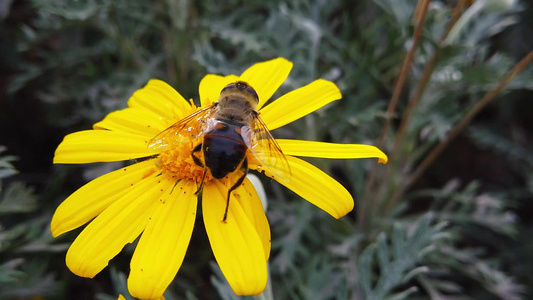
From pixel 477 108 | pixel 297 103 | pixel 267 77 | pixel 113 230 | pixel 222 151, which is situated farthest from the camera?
pixel 477 108

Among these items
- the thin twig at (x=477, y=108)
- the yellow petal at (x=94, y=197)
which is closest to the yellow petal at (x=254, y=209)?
the yellow petal at (x=94, y=197)

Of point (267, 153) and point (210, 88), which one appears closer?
point (267, 153)

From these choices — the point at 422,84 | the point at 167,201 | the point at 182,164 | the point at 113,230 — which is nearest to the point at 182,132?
the point at 182,164

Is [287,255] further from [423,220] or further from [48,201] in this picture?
[48,201]

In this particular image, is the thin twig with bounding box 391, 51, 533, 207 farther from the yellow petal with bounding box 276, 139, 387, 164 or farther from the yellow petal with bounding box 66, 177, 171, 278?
the yellow petal with bounding box 66, 177, 171, 278

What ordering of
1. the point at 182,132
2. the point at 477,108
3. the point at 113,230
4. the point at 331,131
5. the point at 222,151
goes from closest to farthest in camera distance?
the point at 222,151
the point at 113,230
the point at 182,132
the point at 477,108
the point at 331,131

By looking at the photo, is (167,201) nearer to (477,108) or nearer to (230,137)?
(230,137)

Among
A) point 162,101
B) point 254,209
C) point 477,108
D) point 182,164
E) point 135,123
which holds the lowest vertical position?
point 254,209

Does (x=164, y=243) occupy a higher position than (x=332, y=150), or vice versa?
(x=332, y=150)
